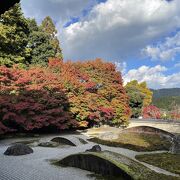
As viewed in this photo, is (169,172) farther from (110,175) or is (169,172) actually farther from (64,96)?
(64,96)

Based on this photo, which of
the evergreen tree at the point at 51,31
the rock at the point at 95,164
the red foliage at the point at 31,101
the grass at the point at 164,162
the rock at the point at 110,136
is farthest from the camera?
the evergreen tree at the point at 51,31

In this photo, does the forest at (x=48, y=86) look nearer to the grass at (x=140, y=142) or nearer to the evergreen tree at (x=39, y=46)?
the evergreen tree at (x=39, y=46)

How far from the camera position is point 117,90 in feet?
103

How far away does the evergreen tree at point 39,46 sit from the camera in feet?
114

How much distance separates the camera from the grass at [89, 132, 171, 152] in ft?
56.7

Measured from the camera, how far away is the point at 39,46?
116 feet

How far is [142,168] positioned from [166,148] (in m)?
7.89

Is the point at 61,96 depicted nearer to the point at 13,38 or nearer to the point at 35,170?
the point at 13,38

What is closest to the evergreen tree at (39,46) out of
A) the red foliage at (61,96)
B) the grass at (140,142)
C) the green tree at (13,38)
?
the green tree at (13,38)

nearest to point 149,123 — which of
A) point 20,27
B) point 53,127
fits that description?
point 53,127

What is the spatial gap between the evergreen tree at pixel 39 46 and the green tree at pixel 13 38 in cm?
109

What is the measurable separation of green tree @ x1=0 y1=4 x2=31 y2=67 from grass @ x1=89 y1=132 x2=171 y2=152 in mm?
14343

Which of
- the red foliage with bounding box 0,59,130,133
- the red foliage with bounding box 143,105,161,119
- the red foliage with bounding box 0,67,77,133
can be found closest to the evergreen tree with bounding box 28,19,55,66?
the red foliage with bounding box 0,59,130,133

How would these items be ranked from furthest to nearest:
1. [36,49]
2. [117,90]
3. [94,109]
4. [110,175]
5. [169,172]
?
1. [36,49]
2. [117,90]
3. [94,109]
4. [169,172]
5. [110,175]
